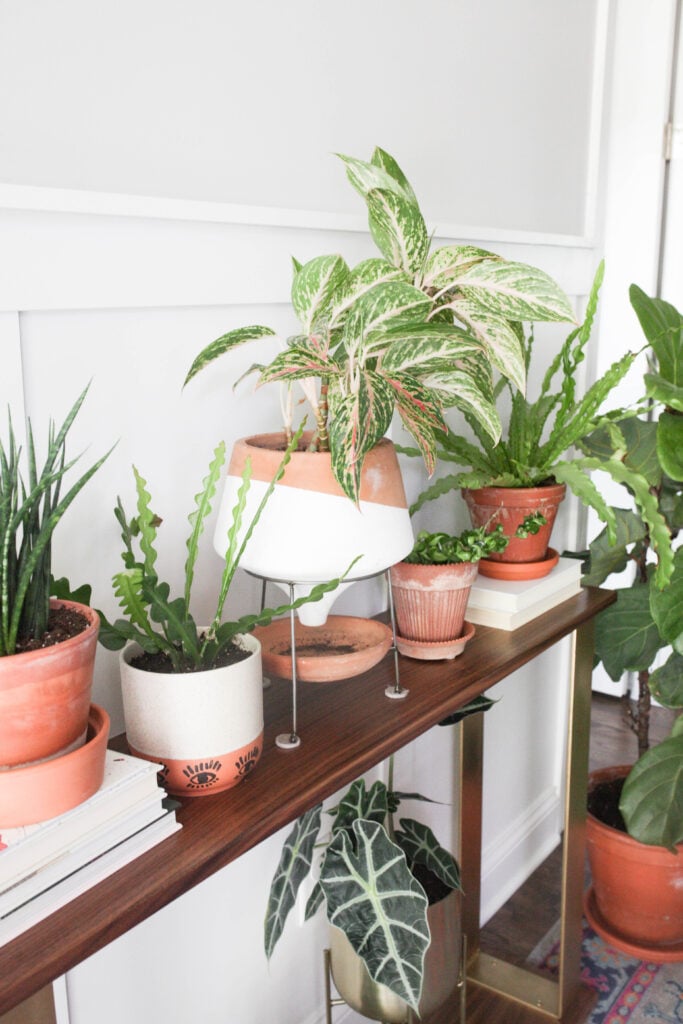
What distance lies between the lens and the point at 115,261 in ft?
3.10

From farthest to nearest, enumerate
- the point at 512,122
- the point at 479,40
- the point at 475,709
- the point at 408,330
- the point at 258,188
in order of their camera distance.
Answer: the point at 512,122 < the point at 479,40 < the point at 475,709 < the point at 258,188 < the point at 408,330

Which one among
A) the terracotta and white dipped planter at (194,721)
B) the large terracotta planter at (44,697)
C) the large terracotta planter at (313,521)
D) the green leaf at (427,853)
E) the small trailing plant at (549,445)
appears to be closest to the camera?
the large terracotta planter at (44,697)

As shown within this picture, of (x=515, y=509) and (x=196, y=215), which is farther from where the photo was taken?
(x=515, y=509)

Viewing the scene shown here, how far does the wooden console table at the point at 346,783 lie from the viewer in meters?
0.68

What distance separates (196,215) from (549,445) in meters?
0.65

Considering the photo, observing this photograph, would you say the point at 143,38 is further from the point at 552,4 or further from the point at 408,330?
the point at 552,4

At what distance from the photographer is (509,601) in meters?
1.32

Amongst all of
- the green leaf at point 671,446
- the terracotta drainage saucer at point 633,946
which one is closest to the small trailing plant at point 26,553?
the green leaf at point 671,446

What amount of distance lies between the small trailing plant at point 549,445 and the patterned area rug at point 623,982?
93cm

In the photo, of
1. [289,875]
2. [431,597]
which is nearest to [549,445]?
[431,597]

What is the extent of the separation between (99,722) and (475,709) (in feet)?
2.54

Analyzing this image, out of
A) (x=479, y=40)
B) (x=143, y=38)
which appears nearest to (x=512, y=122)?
(x=479, y=40)

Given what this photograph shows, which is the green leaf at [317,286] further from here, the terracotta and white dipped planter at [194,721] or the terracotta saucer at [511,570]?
the terracotta saucer at [511,570]

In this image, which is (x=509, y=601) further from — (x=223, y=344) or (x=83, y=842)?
(x=83, y=842)
